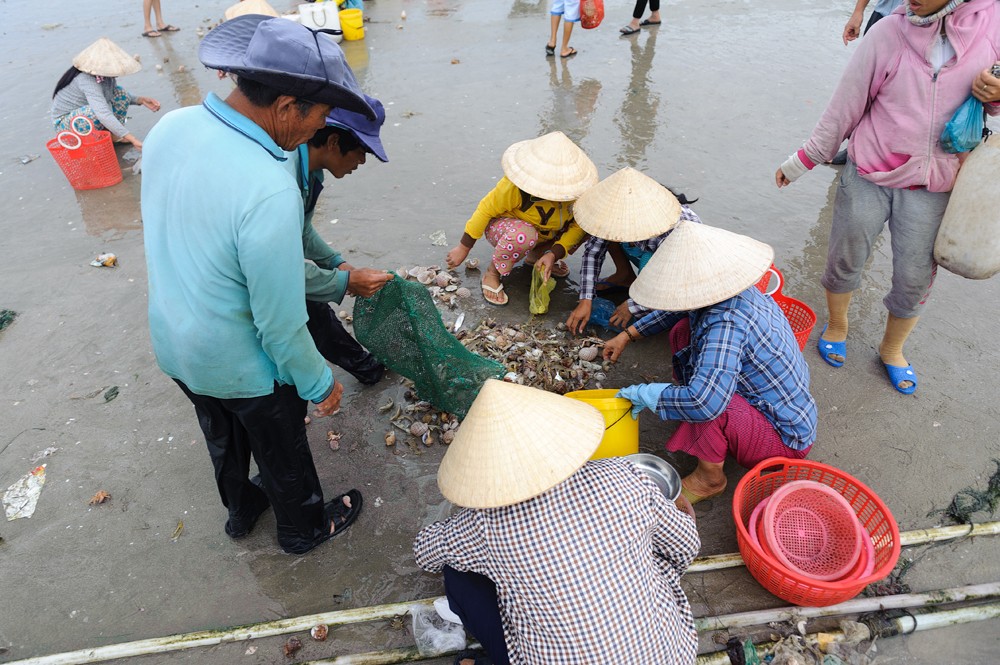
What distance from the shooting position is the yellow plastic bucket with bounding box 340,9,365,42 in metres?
7.45

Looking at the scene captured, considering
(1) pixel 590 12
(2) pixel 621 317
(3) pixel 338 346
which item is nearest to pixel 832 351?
(2) pixel 621 317

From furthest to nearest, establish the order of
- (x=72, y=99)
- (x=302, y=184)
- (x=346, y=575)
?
(x=72, y=99)
(x=346, y=575)
(x=302, y=184)

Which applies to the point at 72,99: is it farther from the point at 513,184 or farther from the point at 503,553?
the point at 503,553

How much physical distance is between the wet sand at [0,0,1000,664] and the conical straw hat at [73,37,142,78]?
90cm

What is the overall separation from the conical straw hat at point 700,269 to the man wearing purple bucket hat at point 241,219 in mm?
1226

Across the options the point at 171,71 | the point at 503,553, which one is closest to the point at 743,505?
the point at 503,553

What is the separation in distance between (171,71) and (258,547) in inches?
264

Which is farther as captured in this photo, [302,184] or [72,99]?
[72,99]

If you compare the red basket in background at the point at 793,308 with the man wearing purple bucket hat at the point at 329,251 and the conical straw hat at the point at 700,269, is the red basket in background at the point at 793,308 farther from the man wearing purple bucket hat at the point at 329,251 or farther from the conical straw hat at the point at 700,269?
the man wearing purple bucket hat at the point at 329,251

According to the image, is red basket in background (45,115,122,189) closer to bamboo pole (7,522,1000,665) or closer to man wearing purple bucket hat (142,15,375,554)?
man wearing purple bucket hat (142,15,375,554)

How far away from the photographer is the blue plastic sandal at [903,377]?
3.01 metres

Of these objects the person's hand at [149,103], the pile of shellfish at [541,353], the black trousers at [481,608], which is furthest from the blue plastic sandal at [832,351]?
the person's hand at [149,103]

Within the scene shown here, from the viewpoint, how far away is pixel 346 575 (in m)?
2.38

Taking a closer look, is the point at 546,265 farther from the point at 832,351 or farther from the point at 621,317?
the point at 832,351
